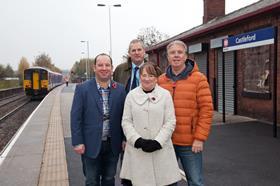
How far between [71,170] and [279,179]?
3.32 metres

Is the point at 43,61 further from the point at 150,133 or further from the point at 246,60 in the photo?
the point at 150,133

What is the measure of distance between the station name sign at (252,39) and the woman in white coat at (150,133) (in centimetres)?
574

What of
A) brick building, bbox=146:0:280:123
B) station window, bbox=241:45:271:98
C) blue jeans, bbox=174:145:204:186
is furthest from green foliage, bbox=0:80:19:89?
blue jeans, bbox=174:145:204:186

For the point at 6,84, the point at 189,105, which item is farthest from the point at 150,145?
the point at 6,84

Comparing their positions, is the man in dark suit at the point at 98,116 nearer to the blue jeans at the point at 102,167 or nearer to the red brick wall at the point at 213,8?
the blue jeans at the point at 102,167

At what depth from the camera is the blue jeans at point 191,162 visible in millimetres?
3293

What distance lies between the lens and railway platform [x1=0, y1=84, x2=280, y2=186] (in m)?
5.25

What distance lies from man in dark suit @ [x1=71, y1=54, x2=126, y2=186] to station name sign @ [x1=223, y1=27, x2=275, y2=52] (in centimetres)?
564

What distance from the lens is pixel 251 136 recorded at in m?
8.35

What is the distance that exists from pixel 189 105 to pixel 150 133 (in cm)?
46

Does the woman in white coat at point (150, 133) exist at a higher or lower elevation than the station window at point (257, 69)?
lower

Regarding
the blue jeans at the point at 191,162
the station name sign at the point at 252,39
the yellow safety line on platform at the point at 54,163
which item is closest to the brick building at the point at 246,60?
the station name sign at the point at 252,39

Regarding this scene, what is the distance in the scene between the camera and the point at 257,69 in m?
11.5

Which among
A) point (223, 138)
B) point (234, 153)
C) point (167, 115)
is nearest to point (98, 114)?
point (167, 115)
